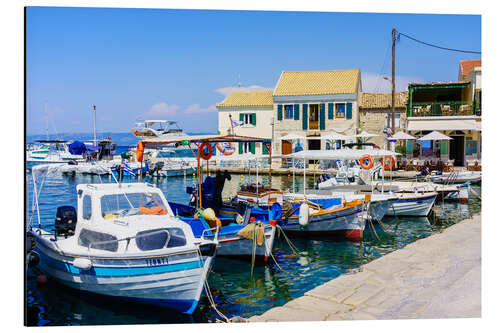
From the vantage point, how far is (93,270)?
7.74 m

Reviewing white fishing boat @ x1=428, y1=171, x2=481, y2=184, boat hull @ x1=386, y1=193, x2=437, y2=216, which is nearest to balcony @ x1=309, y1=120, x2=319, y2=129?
white fishing boat @ x1=428, y1=171, x2=481, y2=184

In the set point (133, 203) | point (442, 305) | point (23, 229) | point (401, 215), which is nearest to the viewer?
point (23, 229)

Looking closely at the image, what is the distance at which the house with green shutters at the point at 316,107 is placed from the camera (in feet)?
105

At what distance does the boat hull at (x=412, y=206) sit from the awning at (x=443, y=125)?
9411 millimetres

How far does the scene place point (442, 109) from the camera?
2705 cm

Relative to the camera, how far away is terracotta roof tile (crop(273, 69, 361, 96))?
105 ft

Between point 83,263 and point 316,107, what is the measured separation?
1041 inches

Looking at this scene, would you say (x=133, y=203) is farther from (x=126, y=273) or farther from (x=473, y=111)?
(x=473, y=111)

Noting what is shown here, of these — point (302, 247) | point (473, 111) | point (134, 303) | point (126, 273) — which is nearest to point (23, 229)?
point (126, 273)

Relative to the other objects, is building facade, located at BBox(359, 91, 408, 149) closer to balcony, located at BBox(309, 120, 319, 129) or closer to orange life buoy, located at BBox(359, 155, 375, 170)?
balcony, located at BBox(309, 120, 319, 129)

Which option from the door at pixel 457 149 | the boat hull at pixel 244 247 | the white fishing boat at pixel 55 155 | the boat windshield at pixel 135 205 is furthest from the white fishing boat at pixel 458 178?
the boat windshield at pixel 135 205

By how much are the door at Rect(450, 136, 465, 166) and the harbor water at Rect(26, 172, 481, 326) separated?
516 inches
